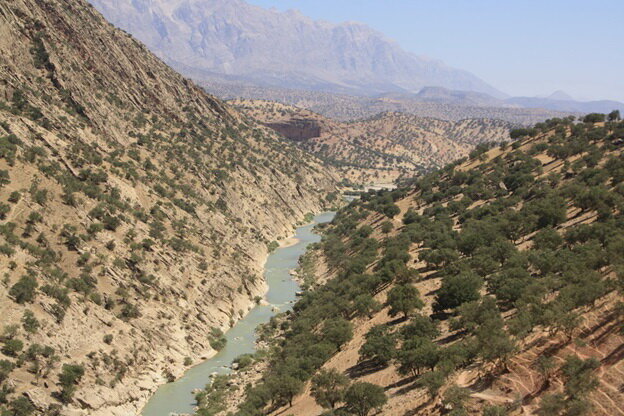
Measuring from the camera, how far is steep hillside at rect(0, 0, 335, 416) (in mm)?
42500

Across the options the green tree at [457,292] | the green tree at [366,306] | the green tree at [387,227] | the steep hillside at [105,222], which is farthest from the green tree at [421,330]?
the green tree at [387,227]

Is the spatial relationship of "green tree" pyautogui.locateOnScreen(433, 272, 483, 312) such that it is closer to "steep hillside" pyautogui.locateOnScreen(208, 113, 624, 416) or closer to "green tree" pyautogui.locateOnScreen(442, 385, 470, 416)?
"steep hillside" pyautogui.locateOnScreen(208, 113, 624, 416)

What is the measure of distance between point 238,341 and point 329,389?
78.8 feet

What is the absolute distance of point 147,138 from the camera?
295 ft

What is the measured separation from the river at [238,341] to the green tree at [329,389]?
13.5 metres

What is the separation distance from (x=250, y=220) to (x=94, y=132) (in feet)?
99.4

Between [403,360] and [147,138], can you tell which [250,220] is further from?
[403,360]

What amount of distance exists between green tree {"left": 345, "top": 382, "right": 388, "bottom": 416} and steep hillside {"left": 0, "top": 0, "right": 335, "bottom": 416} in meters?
20.1

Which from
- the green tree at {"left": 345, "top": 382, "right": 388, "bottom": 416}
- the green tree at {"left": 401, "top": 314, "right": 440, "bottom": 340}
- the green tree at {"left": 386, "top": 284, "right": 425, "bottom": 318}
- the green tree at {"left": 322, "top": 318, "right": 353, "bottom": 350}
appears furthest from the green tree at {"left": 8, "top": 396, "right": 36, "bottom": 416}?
the green tree at {"left": 386, "top": 284, "right": 425, "bottom": 318}

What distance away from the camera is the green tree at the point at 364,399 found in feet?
99.3

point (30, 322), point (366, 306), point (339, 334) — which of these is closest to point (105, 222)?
point (30, 322)

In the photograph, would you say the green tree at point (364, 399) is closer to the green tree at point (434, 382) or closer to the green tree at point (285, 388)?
the green tree at point (434, 382)

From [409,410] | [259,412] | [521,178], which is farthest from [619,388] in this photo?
[521,178]

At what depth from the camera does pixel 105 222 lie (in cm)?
5831
